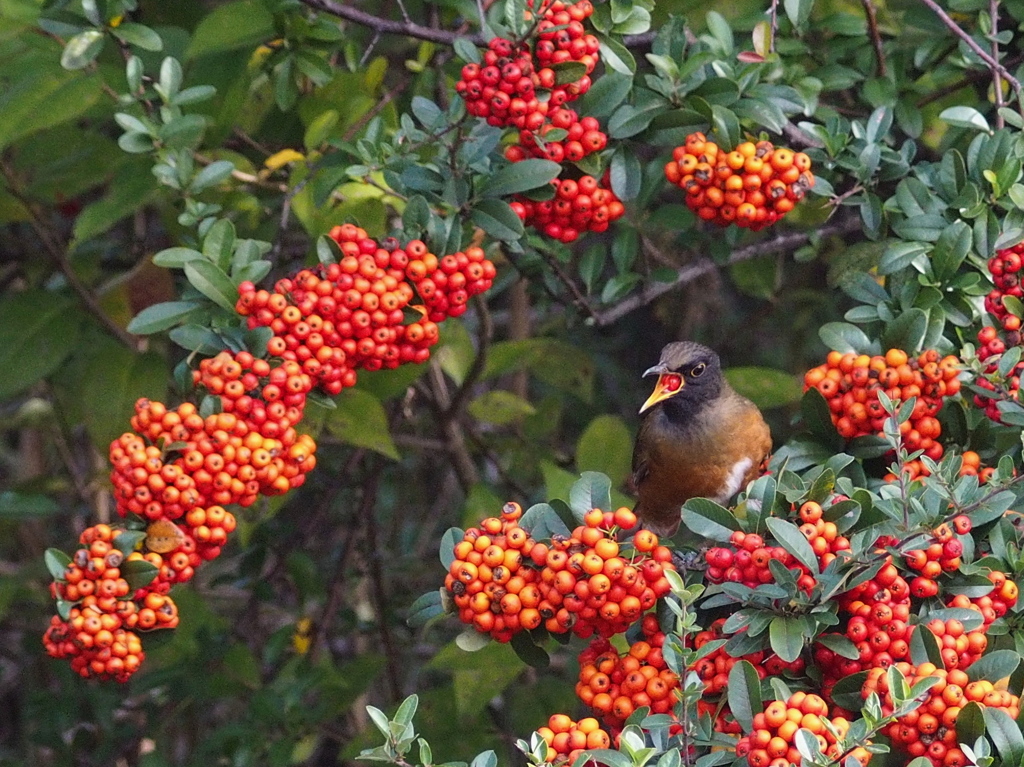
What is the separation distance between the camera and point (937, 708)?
6.30 feet

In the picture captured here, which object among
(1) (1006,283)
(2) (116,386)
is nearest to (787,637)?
(1) (1006,283)

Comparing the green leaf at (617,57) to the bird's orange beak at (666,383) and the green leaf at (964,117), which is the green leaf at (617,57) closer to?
the green leaf at (964,117)

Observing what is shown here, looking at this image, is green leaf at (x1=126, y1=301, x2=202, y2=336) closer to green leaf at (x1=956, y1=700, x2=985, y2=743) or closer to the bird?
the bird

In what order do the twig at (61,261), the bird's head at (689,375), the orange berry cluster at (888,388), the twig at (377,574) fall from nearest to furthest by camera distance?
the orange berry cluster at (888,388) < the bird's head at (689,375) < the twig at (61,261) < the twig at (377,574)

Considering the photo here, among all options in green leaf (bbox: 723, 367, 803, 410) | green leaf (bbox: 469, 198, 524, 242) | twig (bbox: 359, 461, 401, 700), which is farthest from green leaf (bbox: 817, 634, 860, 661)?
twig (bbox: 359, 461, 401, 700)

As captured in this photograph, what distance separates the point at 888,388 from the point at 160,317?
1.52 meters

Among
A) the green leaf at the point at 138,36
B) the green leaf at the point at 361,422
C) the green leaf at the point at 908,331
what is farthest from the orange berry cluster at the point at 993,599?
the green leaf at the point at 138,36

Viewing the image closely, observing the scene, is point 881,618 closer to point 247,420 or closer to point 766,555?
point 766,555

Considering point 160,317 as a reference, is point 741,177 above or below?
above

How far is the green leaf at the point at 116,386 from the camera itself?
389 centimetres

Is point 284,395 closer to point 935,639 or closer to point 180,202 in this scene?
point 180,202

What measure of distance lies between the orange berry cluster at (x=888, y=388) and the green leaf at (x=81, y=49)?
6.16 feet

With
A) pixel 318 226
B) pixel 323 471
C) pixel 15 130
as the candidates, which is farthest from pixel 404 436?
pixel 15 130

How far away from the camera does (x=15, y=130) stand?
11.3 feet
